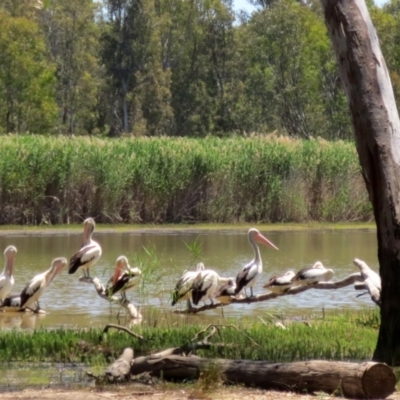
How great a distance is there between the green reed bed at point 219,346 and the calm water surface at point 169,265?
2.69 meters

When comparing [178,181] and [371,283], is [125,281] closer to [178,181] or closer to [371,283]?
[371,283]

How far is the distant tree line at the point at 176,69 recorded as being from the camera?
49.1m

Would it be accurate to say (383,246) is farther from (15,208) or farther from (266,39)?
Answer: (266,39)

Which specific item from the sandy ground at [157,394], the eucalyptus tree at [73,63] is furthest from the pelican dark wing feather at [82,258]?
the eucalyptus tree at [73,63]

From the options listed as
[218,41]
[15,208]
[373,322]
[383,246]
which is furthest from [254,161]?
[218,41]

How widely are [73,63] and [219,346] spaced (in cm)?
5326

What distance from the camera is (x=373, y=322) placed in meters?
11.7

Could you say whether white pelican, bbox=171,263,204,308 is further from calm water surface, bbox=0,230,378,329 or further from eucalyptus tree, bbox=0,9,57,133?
eucalyptus tree, bbox=0,9,57,133

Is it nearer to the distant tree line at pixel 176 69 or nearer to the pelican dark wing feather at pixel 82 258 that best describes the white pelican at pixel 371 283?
the pelican dark wing feather at pixel 82 258

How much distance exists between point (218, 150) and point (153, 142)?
1819mm

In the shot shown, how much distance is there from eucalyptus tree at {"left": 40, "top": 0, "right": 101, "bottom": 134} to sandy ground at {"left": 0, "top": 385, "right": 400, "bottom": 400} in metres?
51.9

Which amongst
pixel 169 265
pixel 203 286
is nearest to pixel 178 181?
pixel 169 265

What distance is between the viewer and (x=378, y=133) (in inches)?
333

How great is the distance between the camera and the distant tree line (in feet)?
161
